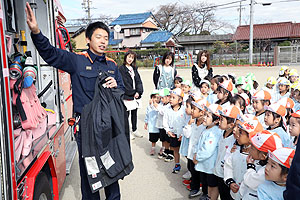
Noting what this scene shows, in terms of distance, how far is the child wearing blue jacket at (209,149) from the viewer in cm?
319

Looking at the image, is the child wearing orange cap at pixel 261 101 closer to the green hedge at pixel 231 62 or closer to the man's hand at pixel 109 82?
the man's hand at pixel 109 82

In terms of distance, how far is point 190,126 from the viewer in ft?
12.6

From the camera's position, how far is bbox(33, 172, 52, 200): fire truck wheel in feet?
7.58

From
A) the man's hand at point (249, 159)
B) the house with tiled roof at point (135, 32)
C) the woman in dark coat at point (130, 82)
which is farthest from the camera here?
the house with tiled roof at point (135, 32)

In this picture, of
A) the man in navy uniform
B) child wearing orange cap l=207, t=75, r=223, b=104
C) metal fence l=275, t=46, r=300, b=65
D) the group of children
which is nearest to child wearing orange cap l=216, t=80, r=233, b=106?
the group of children

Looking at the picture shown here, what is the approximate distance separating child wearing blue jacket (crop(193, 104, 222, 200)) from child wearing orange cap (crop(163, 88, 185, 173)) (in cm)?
93

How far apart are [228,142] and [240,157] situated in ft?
1.20

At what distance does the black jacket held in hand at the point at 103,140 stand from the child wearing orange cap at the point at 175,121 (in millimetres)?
1875

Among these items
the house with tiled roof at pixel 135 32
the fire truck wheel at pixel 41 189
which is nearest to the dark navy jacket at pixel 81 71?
the fire truck wheel at pixel 41 189

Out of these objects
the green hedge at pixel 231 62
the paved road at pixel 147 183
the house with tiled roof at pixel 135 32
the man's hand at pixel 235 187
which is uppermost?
the house with tiled roof at pixel 135 32

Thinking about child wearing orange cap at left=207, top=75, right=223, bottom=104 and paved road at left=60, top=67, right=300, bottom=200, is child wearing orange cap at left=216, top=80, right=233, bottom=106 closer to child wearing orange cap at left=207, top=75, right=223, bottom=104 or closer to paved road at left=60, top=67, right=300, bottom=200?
child wearing orange cap at left=207, top=75, right=223, bottom=104

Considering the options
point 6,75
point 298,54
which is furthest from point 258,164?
point 298,54

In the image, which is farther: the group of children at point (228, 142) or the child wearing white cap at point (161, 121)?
the child wearing white cap at point (161, 121)

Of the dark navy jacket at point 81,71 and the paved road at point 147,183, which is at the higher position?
the dark navy jacket at point 81,71
